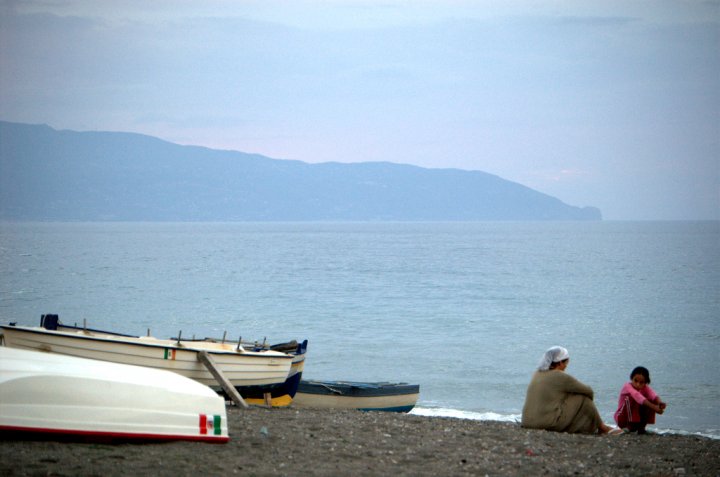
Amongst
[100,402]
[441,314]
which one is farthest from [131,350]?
[441,314]

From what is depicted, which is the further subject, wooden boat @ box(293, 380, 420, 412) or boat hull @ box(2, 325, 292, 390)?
wooden boat @ box(293, 380, 420, 412)

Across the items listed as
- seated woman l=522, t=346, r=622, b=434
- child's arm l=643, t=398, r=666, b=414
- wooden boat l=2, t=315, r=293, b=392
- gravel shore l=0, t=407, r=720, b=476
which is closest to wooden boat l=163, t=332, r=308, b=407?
wooden boat l=2, t=315, r=293, b=392

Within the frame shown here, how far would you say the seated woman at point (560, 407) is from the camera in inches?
444

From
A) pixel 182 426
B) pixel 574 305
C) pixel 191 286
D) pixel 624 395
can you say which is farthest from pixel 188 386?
pixel 191 286

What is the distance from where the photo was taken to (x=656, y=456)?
10.5 m

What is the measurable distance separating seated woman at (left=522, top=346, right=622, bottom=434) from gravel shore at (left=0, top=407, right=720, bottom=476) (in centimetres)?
24

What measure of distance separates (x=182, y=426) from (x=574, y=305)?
4789 centimetres

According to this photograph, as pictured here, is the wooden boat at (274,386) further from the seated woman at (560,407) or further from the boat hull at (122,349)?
the seated woman at (560,407)

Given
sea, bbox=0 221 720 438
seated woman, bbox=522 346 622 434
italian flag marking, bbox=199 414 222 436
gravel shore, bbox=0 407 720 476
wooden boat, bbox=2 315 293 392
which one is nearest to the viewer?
gravel shore, bbox=0 407 720 476

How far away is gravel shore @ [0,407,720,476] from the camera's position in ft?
26.4

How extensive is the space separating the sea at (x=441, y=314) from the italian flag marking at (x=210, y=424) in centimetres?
1172

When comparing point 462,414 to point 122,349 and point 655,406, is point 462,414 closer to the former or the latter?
point 655,406

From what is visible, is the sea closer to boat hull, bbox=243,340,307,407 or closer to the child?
boat hull, bbox=243,340,307,407

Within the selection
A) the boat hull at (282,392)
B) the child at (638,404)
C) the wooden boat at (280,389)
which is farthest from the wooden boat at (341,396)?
the child at (638,404)
